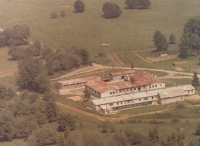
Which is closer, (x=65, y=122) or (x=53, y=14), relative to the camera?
(x=65, y=122)

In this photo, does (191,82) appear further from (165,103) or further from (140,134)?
(140,134)

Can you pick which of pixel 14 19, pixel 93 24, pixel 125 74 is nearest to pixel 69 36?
pixel 93 24

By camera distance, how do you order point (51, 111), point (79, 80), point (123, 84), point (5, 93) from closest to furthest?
point (51, 111) → point (5, 93) → point (123, 84) → point (79, 80)

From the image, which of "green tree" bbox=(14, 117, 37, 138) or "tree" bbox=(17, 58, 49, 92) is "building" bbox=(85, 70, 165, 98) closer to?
"tree" bbox=(17, 58, 49, 92)

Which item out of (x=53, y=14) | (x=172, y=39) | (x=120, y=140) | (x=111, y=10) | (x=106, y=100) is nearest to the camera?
(x=120, y=140)

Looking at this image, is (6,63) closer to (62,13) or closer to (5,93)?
(5,93)

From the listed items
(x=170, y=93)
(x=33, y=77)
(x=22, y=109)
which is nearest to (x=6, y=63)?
(x=33, y=77)

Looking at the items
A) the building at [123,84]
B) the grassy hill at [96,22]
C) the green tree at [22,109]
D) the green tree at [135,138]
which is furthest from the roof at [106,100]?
the grassy hill at [96,22]
